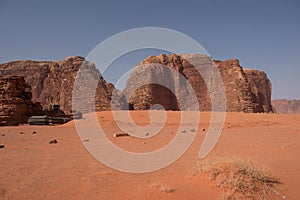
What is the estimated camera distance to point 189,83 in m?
46.2

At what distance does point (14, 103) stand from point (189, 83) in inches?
1241

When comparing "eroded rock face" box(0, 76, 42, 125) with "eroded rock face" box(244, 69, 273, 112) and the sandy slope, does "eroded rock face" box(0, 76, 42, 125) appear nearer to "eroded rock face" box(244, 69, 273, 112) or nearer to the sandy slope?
the sandy slope

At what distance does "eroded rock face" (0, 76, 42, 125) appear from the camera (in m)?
21.4

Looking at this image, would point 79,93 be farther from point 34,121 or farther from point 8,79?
point 34,121

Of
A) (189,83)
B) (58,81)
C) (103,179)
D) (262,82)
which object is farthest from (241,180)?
(262,82)

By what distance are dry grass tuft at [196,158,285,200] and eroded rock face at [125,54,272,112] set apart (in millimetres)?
30531

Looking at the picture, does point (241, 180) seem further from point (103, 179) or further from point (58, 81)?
point (58, 81)

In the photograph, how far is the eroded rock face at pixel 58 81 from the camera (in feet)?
97.5

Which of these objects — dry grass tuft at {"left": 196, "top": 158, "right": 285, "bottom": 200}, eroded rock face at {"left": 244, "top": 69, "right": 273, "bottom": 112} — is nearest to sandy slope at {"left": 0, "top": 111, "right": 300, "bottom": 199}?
dry grass tuft at {"left": 196, "top": 158, "right": 285, "bottom": 200}

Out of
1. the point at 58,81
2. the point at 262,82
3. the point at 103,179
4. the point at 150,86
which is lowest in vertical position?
the point at 103,179

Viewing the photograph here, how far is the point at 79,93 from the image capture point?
30.4 metres

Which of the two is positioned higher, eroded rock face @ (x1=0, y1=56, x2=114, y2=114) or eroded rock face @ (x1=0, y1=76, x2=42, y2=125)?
eroded rock face @ (x1=0, y1=56, x2=114, y2=114)

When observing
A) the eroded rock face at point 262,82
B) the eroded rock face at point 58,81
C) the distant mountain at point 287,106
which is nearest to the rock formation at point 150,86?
the eroded rock face at point 58,81

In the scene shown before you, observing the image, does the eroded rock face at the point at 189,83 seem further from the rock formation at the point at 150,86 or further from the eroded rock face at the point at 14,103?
the eroded rock face at the point at 14,103
